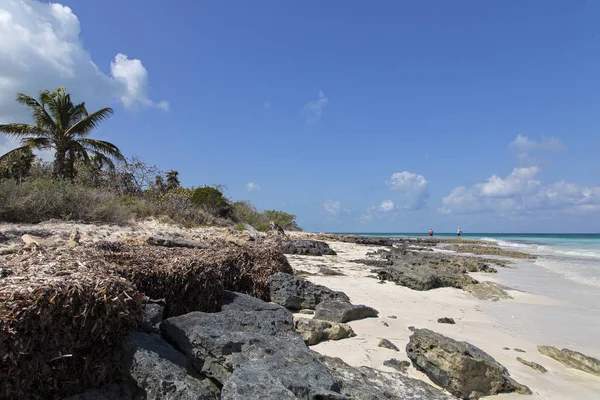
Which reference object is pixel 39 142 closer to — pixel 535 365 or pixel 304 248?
pixel 304 248

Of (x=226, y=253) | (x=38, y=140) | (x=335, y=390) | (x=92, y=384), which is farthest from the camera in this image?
(x=38, y=140)

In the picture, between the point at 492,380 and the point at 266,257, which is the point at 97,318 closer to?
the point at 492,380

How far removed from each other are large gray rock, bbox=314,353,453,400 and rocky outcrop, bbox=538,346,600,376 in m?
2.24

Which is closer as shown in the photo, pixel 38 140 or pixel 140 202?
pixel 140 202

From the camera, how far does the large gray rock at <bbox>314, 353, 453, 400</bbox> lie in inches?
106

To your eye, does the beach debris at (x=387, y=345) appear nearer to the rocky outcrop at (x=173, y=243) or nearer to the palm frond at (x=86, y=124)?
the rocky outcrop at (x=173, y=243)

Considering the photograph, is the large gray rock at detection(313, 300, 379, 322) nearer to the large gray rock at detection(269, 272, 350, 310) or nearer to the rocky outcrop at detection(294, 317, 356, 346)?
the large gray rock at detection(269, 272, 350, 310)

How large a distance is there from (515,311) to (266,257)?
4978mm

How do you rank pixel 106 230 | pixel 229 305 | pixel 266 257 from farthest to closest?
pixel 106 230 < pixel 266 257 < pixel 229 305

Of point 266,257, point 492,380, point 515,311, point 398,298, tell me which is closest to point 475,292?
point 515,311

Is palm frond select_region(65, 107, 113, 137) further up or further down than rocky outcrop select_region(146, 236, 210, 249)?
further up

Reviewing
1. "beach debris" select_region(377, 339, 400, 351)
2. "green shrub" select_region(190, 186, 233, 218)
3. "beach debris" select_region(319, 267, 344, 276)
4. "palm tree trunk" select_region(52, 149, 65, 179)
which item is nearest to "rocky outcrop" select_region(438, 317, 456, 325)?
"beach debris" select_region(377, 339, 400, 351)

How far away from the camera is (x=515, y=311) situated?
6.96m

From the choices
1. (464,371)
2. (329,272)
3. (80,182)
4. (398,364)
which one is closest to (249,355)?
(398,364)
